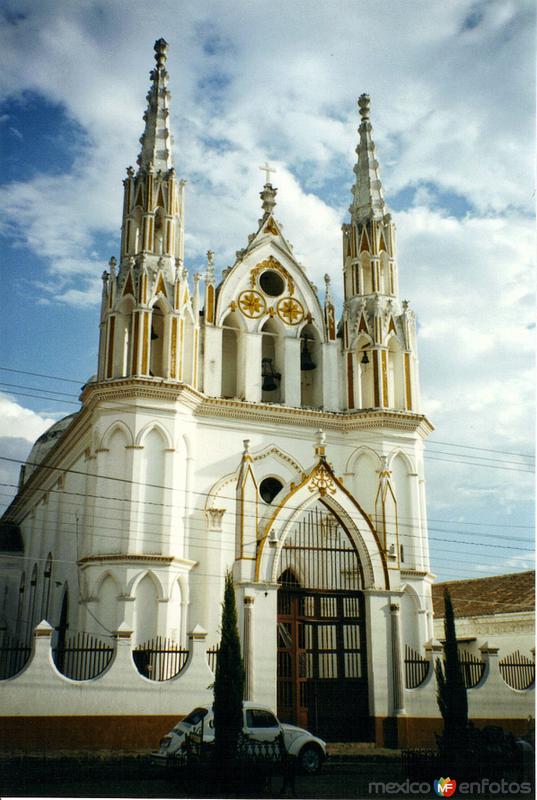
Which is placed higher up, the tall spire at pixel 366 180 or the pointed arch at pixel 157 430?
the tall spire at pixel 366 180

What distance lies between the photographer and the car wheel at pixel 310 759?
707 inches

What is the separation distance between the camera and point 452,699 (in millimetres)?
19547

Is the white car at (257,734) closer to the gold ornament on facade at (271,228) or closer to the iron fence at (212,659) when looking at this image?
the iron fence at (212,659)

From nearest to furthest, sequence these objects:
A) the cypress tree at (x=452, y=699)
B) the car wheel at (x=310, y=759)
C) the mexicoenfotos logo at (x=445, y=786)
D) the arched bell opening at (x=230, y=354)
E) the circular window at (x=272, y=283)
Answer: the mexicoenfotos logo at (x=445, y=786)
the car wheel at (x=310, y=759)
the cypress tree at (x=452, y=699)
the arched bell opening at (x=230, y=354)
the circular window at (x=272, y=283)

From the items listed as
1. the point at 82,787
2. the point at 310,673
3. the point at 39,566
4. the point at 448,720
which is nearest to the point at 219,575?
the point at 310,673

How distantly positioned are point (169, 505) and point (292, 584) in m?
3.99

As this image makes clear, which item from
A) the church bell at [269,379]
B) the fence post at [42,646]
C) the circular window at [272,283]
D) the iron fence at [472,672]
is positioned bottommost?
the iron fence at [472,672]

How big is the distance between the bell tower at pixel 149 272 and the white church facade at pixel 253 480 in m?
0.07

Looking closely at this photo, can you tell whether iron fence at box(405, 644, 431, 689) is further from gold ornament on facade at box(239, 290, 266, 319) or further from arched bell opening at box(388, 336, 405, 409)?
gold ornament on facade at box(239, 290, 266, 319)

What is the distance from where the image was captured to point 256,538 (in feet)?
74.3

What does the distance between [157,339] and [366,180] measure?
1018cm

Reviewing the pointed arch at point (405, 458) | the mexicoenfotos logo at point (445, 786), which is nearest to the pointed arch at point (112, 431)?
the pointed arch at point (405, 458)

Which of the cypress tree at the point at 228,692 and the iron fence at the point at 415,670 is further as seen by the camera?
the iron fence at the point at 415,670

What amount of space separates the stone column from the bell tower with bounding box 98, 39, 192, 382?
9.06 m
